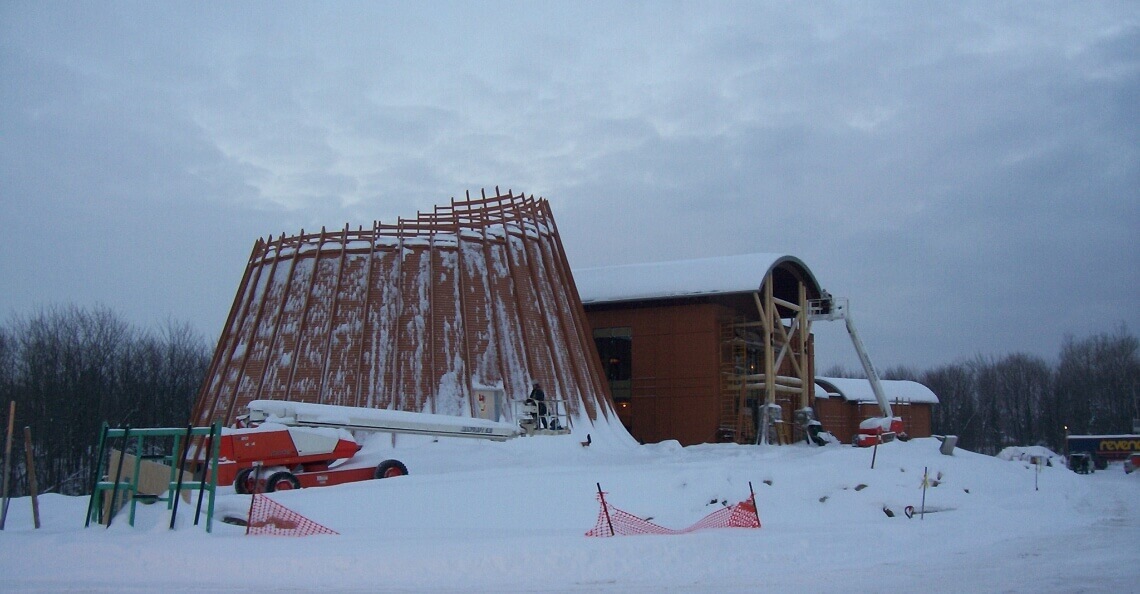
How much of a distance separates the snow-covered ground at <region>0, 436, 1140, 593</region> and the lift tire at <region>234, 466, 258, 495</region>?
78 cm

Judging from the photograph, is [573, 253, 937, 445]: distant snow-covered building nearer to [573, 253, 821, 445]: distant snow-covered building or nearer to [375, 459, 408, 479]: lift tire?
[573, 253, 821, 445]: distant snow-covered building

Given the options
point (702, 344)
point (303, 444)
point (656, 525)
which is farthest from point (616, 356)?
point (656, 525)

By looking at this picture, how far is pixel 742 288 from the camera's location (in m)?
35.7

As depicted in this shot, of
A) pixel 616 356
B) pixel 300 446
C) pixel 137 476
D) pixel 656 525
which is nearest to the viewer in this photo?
pixel 137 476

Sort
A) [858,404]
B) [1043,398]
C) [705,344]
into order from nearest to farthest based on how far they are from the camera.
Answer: [705,344]
[858,404]
[1043,398]

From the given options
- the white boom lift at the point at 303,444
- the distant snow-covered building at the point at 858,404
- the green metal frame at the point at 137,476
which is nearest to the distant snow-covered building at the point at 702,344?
the distant snow-covered building at the point at 858,404

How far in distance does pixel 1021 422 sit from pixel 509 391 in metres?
65.3

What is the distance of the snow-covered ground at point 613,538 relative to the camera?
10273mm

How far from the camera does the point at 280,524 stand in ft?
43.7

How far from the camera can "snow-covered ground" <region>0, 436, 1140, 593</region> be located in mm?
10273

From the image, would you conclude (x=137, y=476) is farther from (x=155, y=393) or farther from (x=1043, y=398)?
(x=1043, y=398)

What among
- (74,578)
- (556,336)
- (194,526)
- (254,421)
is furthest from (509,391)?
(74,578)

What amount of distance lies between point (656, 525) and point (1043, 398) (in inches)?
2884

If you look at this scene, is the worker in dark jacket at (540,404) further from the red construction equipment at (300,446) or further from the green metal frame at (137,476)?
the green metal frame at (137,476)
